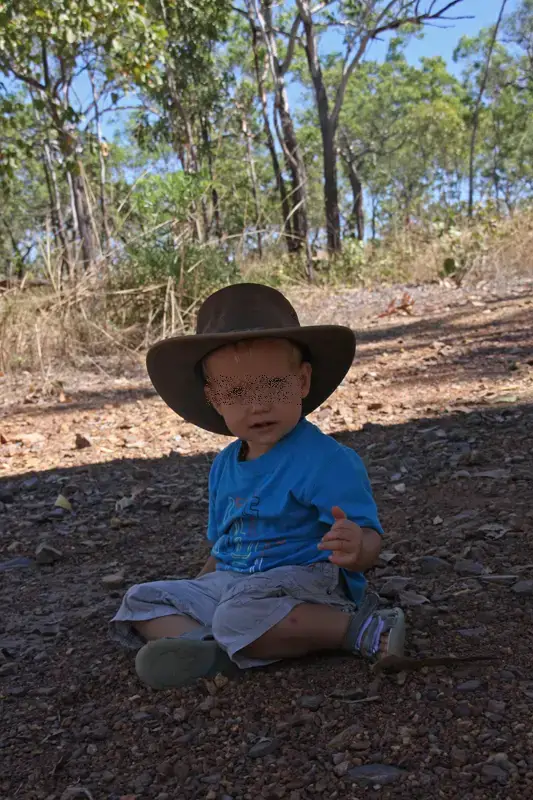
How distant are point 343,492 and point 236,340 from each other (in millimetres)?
420

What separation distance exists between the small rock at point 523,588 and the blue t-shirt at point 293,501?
41 centimetres

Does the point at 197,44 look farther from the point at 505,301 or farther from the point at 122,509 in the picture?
the point at 122,509

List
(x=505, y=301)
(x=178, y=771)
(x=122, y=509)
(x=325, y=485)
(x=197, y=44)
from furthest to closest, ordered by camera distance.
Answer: (x=197, y=44)
(x=505, y=301)
(x=122, y=509)
(x=325, y=485)
(x=178, y=771)

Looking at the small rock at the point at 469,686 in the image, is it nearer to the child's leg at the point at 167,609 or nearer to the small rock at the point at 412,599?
the small rock at the point at 412,599

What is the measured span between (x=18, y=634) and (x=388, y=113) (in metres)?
37.1

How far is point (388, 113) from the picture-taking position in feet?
119

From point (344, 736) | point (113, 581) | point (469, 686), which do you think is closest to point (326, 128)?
point (113, 581)

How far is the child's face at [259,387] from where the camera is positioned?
6.04 feet

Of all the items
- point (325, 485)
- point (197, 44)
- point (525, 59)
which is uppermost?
point (525, 59)

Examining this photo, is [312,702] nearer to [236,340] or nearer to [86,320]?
[236,340]

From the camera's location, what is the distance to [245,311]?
188 cm

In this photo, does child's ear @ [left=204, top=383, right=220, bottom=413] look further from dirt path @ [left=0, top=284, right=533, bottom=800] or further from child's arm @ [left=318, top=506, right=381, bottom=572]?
dirt path @ [left=0, top=284, right=533, bottom=800]

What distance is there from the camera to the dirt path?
4.60 feet

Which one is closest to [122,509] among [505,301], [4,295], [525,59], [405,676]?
[405,676]
